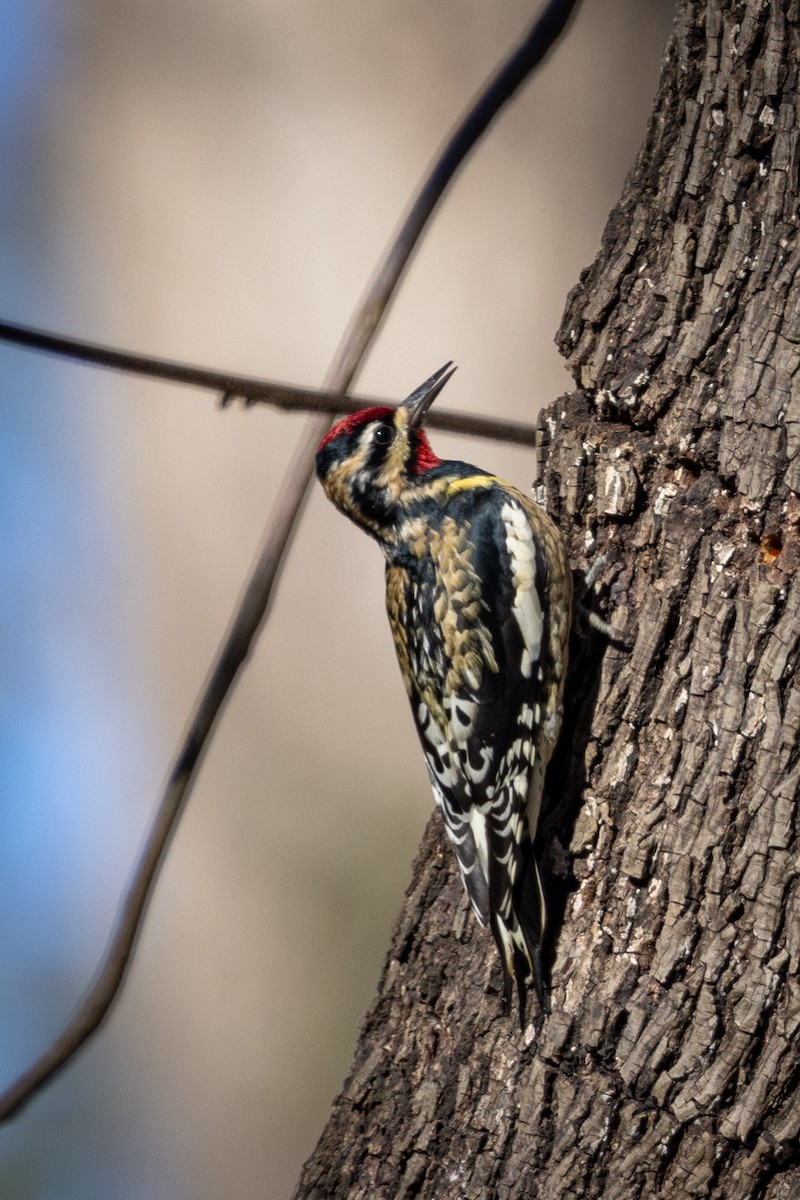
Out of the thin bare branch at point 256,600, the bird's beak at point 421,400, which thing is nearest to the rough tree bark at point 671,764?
the thin bare branch at point 256,600

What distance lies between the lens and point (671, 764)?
1.98 metres

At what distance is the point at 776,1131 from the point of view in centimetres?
183

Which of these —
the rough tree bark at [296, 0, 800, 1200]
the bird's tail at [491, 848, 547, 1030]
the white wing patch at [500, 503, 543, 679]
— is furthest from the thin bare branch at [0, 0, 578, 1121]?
the bird's tail at [491, 848, 547, 1030]

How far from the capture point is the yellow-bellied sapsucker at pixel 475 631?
2.16 meters

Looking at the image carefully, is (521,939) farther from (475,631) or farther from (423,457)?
(423,457)

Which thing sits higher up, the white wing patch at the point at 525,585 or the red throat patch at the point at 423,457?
the red throat patch at the point at 423,457

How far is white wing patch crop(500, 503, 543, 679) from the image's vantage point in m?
2.32

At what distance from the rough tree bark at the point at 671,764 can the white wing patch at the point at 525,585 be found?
0.13 m

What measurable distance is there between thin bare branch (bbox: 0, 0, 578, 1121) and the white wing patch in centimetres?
47

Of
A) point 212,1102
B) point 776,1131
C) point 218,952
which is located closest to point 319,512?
point 218,952

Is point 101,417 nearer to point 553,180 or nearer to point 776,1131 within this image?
point 553,180

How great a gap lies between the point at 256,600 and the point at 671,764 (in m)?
0.80

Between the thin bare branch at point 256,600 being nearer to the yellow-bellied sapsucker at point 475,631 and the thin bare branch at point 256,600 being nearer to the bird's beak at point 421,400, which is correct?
the yellow-bellied sapsucker at point 475,631

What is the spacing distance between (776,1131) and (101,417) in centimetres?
400
